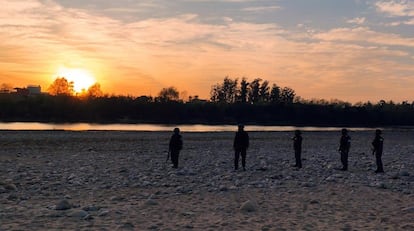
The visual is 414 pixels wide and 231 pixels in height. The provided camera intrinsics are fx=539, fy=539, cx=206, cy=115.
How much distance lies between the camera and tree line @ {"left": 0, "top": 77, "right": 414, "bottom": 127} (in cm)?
11244

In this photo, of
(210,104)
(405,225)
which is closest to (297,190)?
(405,225)

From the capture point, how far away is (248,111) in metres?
132

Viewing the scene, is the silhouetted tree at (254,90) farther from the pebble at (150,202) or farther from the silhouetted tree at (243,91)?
the pebble at (150,202)

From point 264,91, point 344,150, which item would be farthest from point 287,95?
point 344,150

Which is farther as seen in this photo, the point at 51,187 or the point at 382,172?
the point at 382,172

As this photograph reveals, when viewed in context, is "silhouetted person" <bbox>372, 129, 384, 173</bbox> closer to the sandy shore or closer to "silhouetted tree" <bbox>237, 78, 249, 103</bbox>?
the sandy shore

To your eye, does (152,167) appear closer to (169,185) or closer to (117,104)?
(169,185)

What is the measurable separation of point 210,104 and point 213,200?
382 feet

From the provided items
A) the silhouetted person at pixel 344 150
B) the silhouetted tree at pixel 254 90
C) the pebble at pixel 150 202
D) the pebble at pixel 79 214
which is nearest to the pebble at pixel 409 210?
the pebble at pixel 150 202

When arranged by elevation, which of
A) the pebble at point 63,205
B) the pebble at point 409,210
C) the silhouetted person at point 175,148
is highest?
the silhouetted person at point 175,148

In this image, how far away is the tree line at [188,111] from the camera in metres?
112

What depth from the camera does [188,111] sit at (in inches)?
4975

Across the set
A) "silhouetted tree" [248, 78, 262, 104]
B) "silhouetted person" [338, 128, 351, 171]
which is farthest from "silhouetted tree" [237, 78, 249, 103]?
"silhouetted person" [338, 128, 351, 171]

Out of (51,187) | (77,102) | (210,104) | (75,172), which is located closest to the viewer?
(51,187)
